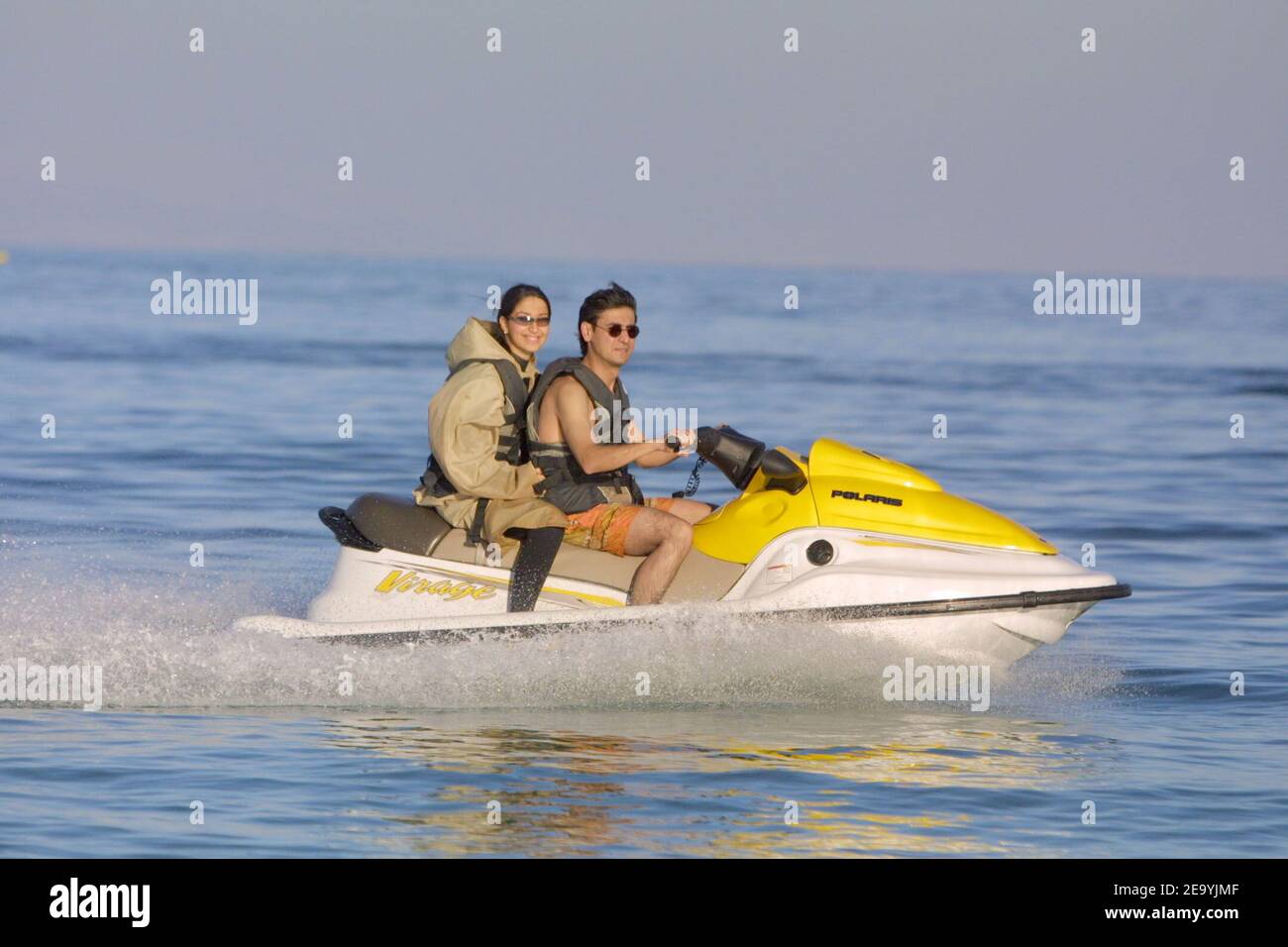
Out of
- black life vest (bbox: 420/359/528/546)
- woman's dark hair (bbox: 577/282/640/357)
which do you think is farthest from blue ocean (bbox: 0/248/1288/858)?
woman's dark hair (bbox: 577/282/640/357)

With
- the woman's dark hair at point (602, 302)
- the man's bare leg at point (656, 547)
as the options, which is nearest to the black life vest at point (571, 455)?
the woman's dark hair at point (602, 302)

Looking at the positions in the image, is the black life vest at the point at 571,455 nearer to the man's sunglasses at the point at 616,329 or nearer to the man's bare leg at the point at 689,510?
the man's sunglasses at the point at 616,329

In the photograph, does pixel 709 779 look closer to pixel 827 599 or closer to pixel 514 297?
pixel 827 599

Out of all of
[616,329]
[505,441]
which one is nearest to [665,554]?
→ [505,441]

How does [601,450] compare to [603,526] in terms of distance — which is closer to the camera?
[601,450]

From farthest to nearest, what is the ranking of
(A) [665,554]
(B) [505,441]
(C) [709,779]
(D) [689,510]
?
(D) [689,510]
(B) [505,441]
(A) [665,554]
(C) [709,779]

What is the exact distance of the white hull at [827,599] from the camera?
753 centimetres

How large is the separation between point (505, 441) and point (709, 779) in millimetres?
1790

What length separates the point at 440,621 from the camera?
7.58 metres

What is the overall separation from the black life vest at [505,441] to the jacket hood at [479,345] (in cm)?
2

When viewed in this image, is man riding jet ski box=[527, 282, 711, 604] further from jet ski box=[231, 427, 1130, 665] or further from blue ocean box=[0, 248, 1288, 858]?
blue ocean box=[0, 248, 1288, 858]

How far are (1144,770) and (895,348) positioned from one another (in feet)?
89.8

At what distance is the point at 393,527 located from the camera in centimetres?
777

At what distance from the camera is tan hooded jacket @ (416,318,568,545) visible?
753 cm
